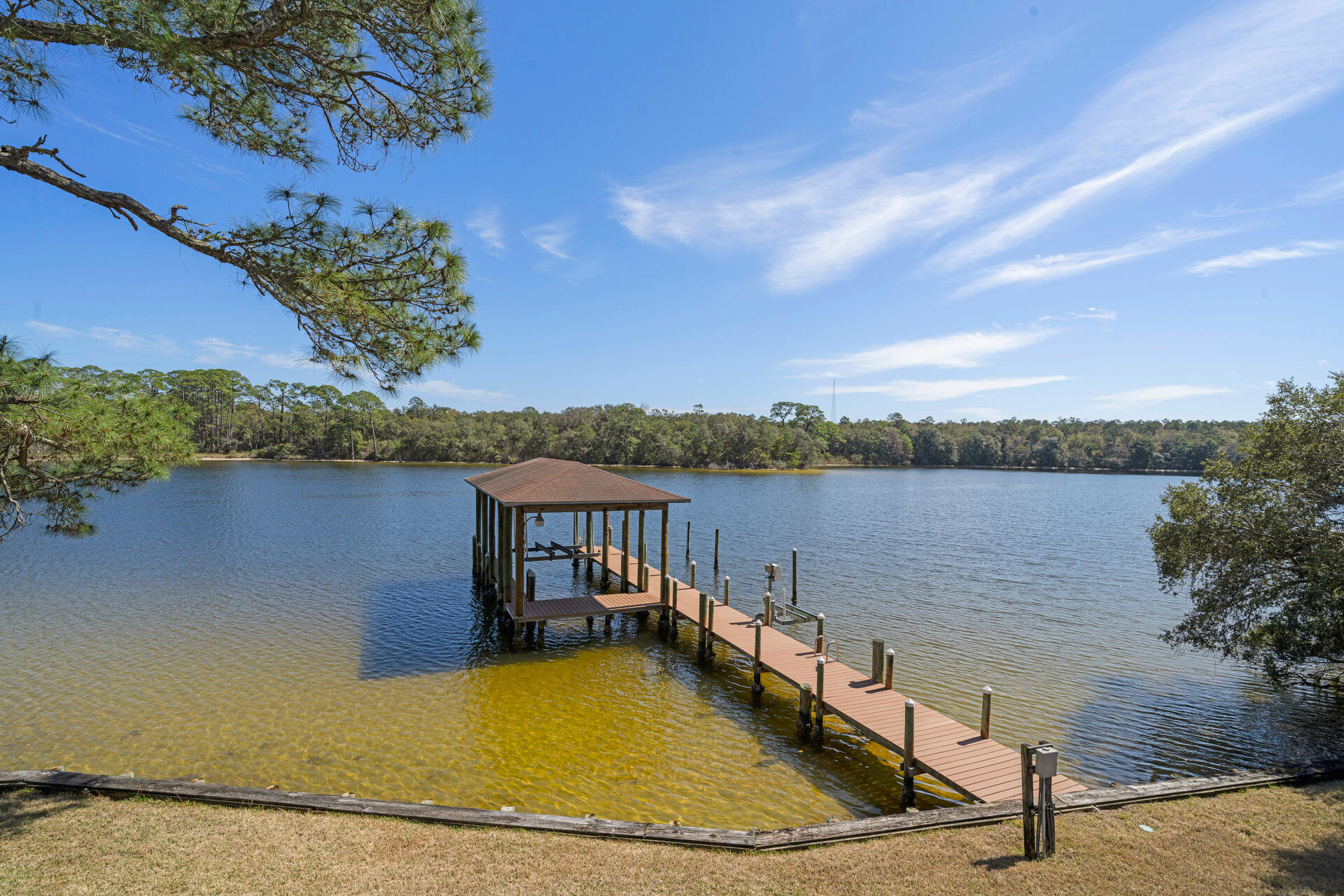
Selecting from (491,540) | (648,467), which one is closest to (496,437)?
(648,467)

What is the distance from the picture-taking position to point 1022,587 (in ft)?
68.2

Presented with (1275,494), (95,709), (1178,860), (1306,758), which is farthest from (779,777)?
(95,709)

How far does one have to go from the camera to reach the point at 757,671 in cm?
1116

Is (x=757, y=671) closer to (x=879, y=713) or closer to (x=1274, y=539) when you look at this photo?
(x=879, y=713)

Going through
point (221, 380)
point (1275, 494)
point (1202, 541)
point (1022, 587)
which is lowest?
point (1022, 587)

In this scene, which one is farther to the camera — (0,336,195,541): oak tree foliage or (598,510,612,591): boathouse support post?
(598,510,612,591): boathouse support post

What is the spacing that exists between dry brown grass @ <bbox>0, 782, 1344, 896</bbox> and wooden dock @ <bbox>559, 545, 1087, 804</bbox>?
130 cm

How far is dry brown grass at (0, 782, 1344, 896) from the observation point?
4902 mm

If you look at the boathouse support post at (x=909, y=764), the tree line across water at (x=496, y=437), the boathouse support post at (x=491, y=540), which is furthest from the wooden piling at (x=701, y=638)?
the tree line across water at (x=496, y=437)

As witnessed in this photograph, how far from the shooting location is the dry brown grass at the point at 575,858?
16.1ft

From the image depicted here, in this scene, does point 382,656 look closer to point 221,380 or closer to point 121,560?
point 121,560

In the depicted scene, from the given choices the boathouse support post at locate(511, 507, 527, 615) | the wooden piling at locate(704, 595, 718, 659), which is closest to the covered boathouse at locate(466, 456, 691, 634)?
the boathouse support post at locate(511, 507, 527, 615)

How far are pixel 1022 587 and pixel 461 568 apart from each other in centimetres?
1944

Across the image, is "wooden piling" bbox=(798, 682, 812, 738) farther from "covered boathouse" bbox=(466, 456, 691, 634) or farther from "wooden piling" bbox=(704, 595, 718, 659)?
"covered boathouse" bbox=(466, 456, 691, 634)
